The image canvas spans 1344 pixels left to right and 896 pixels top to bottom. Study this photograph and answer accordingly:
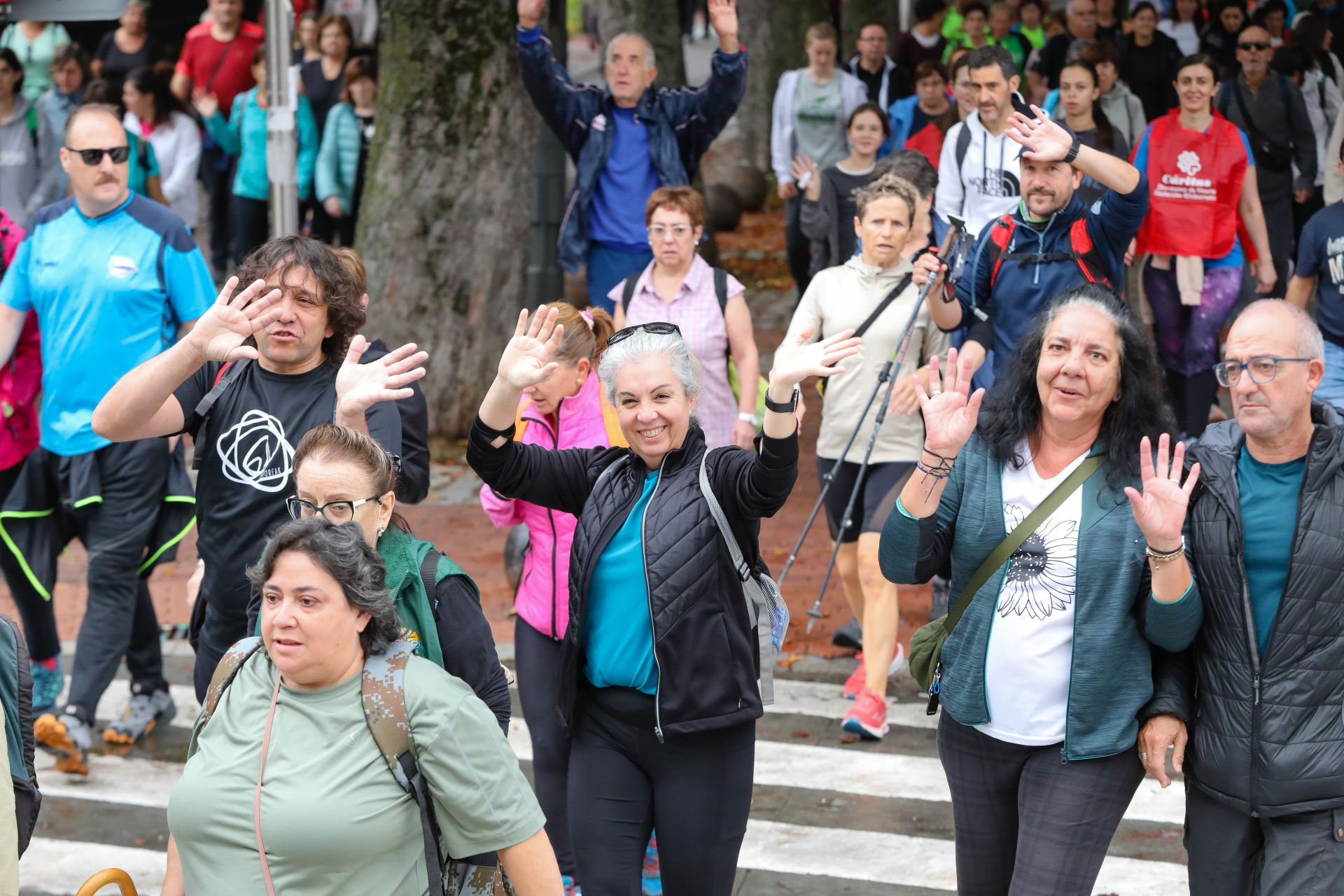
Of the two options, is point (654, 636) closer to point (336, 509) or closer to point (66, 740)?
point (336, 509)

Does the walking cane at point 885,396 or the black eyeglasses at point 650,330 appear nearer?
the black eyeglasses at point 650,330

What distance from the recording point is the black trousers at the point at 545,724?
5.27 meters

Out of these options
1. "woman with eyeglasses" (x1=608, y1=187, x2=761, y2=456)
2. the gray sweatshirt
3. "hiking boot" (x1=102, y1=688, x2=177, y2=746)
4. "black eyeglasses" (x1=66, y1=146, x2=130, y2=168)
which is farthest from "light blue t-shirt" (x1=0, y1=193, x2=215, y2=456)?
the gray sweatshirt

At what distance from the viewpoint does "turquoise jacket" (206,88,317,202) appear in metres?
13.6

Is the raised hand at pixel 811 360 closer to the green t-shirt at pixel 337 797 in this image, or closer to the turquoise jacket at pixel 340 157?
the green t-shirt at pixel 337 797

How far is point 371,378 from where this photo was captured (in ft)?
14.5

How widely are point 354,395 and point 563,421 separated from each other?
1.24m

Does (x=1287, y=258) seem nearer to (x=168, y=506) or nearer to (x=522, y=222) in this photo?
(x=522, y=222)

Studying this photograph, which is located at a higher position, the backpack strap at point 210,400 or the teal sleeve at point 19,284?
the teal sleeve at point 19,284

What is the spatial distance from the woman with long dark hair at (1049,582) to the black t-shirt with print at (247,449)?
1.59m

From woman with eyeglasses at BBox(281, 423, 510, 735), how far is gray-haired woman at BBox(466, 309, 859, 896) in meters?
0.42

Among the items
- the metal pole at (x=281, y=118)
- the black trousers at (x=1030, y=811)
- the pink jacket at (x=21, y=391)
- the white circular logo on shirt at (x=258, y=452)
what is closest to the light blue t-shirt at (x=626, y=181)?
the metal pole at (x=281, y=118)

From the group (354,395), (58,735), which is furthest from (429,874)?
(58,735)

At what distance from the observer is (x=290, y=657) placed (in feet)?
11.5
